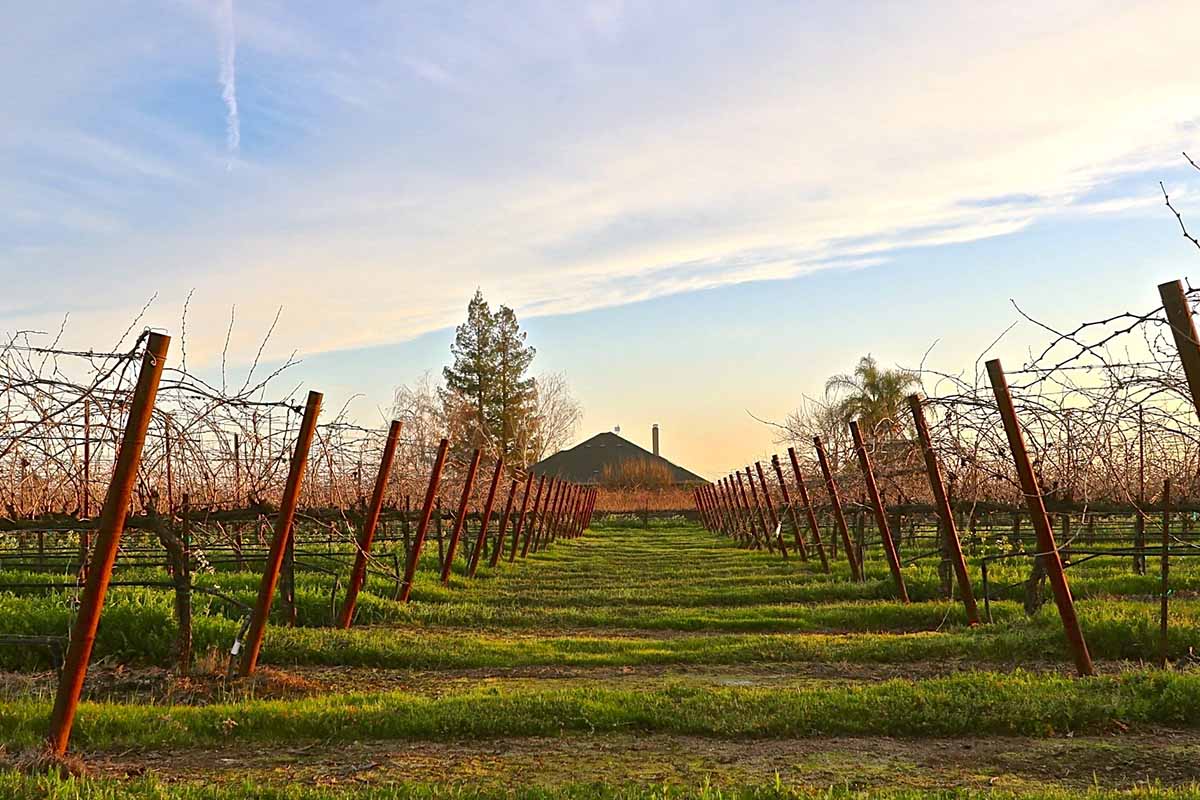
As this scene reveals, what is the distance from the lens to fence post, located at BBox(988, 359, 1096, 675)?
771 cm

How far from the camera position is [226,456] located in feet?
25.8

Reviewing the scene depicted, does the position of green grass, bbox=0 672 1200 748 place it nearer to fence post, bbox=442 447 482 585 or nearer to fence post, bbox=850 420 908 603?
fence post, bbox=850 420 908 603

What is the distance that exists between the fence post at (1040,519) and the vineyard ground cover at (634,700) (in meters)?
Answer: 0.25

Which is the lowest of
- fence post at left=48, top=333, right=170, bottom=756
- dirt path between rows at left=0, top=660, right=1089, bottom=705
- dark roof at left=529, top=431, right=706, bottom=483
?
dirt path between rows at left=0, top=660, right=1089, bottom=705

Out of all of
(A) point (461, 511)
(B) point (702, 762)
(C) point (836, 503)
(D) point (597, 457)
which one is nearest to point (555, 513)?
(A) point (461, 511)

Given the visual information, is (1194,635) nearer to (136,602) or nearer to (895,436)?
(895,436)

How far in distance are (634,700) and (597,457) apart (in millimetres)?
94851

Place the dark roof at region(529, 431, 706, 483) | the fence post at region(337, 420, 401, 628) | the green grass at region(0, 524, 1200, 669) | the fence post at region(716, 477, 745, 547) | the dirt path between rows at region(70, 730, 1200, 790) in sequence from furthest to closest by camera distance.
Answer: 1. the dark roof at region(529, 431, 706, 483)
2. the fence post at region(716, 477, 745, 547)
3. the fence post at region(337, 420, 401, 628)
4. the green grass at region(0, 524, 1200, 669)
5. the dirt path between rows at region(70, 730, 1200, 790)

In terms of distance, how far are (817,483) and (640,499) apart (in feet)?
164

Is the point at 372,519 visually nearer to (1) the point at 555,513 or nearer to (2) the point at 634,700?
(2) the point at 634,700

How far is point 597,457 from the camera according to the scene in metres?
102

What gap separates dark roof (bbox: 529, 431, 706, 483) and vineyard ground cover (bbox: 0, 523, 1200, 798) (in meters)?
84.8

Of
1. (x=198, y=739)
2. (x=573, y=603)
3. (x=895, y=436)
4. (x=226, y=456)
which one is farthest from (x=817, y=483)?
(x=198, y=739)

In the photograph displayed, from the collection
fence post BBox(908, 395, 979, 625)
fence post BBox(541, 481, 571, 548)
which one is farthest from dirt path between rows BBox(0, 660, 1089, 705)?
fence post BBox(541, 481, 571, 548)
